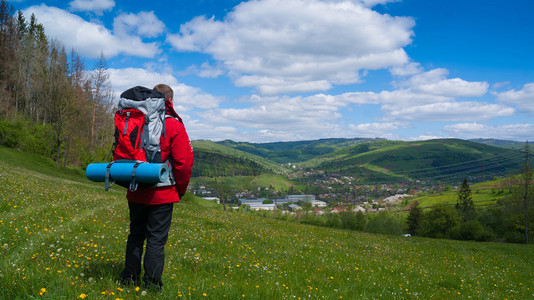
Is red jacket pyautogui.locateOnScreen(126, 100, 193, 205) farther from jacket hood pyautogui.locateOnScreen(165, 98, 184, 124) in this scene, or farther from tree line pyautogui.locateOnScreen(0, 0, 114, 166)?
tree line pyautogui.locateOnScreen(0, 0, 114, 166)

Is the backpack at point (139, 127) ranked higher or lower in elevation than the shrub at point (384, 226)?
higher

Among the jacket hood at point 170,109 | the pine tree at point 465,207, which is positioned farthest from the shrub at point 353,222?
the jacket hood at point 170,109

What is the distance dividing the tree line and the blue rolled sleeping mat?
2215 inches

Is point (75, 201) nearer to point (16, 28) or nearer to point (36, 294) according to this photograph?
point (36, 294)

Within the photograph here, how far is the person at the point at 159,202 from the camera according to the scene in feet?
16.8

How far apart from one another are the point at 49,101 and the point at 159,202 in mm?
62237

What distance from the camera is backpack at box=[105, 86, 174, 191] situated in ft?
16.2

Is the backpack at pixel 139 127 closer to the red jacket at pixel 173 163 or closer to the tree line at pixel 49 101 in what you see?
the red jacket at pixel 173 163

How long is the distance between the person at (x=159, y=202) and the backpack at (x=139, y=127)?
0.50ft

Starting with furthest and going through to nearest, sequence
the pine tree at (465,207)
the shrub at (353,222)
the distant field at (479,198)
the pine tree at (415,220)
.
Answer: the distant field at (479,198) → the pine tree at (465,207) → the pine tree at (415,220) → the shrub at (353,222)

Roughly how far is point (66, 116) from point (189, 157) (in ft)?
197

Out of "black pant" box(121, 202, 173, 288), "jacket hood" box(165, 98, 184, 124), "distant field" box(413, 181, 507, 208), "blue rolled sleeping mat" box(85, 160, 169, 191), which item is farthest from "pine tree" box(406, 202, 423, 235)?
"blue rolled sleeping mat" box(85, 160, 169, 191)

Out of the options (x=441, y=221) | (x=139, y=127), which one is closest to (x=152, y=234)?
(x=139, y=127)

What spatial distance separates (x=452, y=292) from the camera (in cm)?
973
